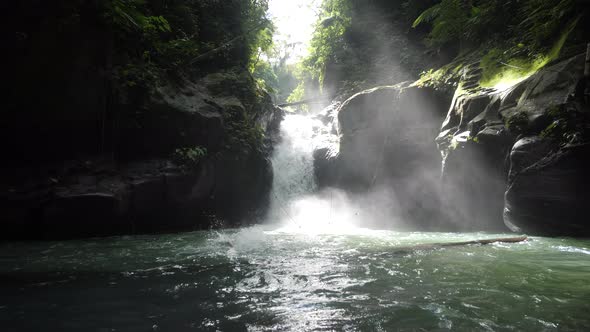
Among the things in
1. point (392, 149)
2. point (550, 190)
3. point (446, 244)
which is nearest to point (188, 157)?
point (392, 149)

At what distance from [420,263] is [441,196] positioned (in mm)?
6394

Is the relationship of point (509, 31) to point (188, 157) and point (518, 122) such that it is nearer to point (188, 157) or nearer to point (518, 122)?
point (518, 122)

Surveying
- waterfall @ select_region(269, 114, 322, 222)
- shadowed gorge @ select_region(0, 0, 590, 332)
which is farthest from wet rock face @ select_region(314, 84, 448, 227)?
waterfall @ select_region(269, 114, 322, 222)

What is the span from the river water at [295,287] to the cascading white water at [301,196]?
566cm

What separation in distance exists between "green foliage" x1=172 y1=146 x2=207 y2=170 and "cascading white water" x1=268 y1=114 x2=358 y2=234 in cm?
396

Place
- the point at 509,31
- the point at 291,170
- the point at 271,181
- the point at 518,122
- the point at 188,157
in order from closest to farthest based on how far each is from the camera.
→ the point at 518,122 → the point at 188,157 → the point at 509,31 → the point at 271,181 → the point at 291,170

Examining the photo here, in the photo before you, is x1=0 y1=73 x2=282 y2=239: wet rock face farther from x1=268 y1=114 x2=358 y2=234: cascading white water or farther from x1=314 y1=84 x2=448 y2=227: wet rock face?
x1=314 y1=84 x2=448 y2=227: wet rock face

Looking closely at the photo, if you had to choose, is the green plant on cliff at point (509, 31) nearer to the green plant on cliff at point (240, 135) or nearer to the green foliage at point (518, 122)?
the green foliage at point (518, 122)

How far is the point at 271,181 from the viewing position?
13.9m

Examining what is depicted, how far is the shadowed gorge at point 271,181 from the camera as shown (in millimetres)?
3482

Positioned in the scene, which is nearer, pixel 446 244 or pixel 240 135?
pixel 446 244

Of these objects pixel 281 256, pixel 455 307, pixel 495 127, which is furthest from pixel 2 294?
pixel 495 127

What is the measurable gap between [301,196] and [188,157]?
5.59 meters

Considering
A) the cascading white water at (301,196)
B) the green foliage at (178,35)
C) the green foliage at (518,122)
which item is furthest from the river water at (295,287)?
the green foliage at (178,35)
